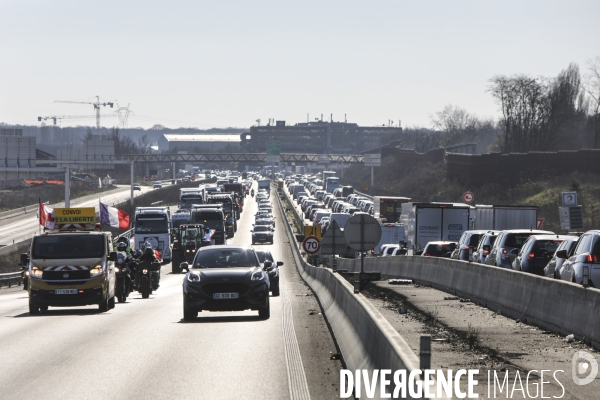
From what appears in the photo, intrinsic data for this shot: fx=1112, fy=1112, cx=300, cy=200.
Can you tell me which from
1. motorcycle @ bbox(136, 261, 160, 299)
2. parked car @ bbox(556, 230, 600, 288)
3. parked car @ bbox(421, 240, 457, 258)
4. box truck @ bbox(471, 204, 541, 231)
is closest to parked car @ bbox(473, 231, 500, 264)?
parked car @ bbox(421, 240, 457, 258)

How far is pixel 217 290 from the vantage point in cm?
2155

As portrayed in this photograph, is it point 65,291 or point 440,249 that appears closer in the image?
point 65,291

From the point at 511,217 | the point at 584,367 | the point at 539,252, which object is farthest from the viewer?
the point at 511,217

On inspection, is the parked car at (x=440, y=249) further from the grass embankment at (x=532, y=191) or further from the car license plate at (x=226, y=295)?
the grass embankment at (x=532, y=191)

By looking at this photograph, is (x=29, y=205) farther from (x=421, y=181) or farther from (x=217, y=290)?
(x=217, y=290)

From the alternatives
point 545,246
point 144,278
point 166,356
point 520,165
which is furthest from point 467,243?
point 520,165

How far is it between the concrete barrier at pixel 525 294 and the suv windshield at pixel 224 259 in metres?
5.02

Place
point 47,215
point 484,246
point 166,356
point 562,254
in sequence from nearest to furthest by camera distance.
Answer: point 166,356 → point 562,254 → point 484,246 → point 47,215

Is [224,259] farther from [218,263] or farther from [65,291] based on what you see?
[65,291]

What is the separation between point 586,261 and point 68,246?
40.3ft

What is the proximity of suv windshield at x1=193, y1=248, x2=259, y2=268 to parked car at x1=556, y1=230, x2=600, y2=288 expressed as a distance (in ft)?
20.9

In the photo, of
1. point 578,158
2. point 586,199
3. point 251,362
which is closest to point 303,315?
point 251,362

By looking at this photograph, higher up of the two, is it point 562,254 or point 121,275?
point 562,254

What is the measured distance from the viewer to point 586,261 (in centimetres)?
1977
